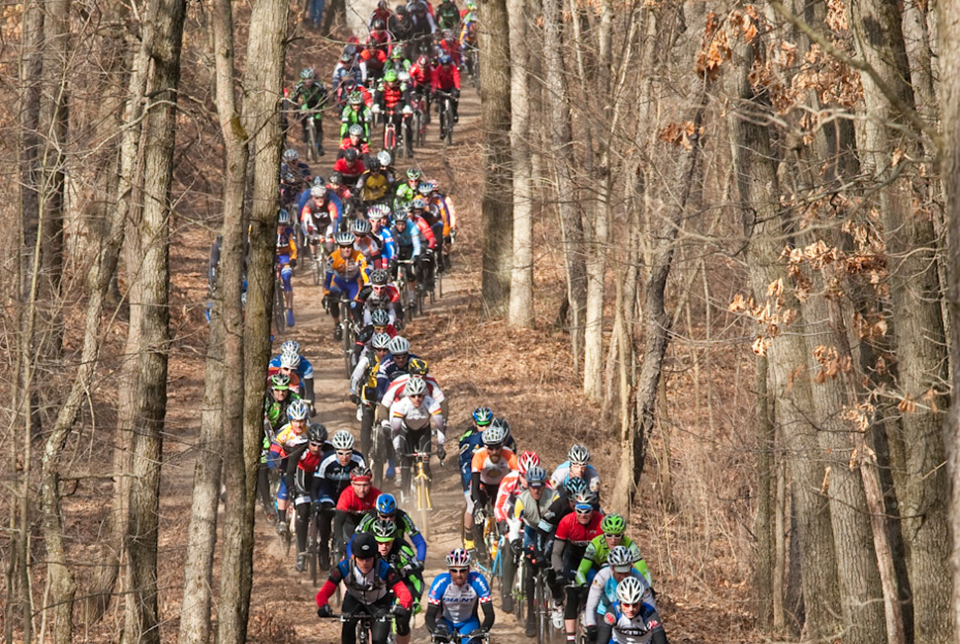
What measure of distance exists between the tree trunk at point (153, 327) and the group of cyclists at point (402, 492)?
1569 millimetres

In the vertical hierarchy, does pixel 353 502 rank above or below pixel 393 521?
above

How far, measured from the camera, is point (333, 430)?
2269cm

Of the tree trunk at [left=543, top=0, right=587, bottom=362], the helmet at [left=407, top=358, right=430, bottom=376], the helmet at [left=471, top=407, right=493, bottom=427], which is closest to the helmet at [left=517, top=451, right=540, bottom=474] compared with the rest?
the helmet at [left=471, top=407, right=493, bottom=427]

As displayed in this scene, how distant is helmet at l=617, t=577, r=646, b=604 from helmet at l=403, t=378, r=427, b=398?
247 inches

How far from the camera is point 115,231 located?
14117 millimetres

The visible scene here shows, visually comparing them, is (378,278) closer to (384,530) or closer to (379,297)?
(379,297)

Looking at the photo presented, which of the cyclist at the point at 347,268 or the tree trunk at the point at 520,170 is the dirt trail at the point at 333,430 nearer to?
the cyclist at the point at 347,268

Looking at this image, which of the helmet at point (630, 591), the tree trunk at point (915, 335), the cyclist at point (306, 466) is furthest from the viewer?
the cyclist at point (306, 466)

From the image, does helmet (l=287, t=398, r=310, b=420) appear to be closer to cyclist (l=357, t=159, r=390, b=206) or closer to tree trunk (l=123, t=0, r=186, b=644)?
tree trunk (l=123, t=0, r=186, b=644)

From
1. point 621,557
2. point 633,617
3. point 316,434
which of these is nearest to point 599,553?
point 621,557

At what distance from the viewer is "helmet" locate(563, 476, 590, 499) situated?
49.2 ft

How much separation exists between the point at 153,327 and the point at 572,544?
16.8ft

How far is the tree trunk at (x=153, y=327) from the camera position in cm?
1330

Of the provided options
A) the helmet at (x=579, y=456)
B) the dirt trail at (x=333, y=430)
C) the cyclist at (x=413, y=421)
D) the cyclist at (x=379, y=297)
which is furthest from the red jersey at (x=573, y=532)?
the cyclist at (x=379, y=297)
